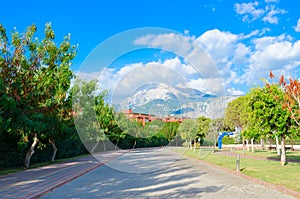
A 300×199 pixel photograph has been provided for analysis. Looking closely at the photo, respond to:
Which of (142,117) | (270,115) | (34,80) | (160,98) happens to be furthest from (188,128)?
(34,80)

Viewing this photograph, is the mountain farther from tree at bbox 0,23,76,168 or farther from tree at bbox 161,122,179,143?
tree at bbox 161,122,179,143

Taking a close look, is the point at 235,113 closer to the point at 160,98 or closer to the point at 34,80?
the point at 160,98

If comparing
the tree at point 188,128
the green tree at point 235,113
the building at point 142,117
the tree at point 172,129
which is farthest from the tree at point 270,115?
the green tree at point 235,113

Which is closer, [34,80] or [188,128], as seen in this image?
[34,80]

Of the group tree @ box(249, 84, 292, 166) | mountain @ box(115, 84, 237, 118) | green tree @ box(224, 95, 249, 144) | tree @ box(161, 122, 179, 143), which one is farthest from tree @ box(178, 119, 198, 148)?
tree @ box(249, 84, 292, 166)

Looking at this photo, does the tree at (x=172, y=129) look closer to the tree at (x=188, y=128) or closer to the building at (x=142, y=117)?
the tree at (x=188, y=128)

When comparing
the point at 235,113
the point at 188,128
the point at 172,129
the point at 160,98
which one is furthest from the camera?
the point at 172,129

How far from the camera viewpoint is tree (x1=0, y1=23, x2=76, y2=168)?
41.2ft

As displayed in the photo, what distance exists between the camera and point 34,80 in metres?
14.2

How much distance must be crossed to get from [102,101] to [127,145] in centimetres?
1948

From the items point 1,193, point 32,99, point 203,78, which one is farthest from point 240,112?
point 1,193

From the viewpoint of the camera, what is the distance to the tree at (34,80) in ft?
41.2

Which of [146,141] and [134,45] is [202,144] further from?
[134,45]

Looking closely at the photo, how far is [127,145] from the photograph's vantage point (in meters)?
43.8
